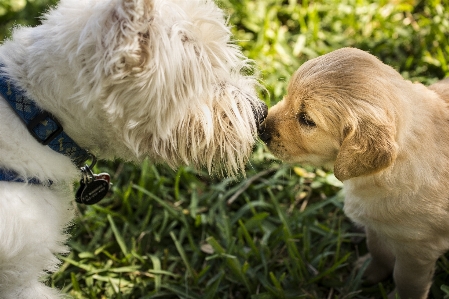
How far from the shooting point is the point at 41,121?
7.28 ft

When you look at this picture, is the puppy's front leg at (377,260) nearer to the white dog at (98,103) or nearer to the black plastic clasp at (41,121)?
A: the white dog at (98,103)

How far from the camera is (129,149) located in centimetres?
246

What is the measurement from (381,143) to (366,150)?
0.27 feet

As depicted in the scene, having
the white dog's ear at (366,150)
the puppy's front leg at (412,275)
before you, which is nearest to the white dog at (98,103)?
the white dog's ear at (366,150)

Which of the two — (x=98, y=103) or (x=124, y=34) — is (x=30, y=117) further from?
(x=124, y=34)

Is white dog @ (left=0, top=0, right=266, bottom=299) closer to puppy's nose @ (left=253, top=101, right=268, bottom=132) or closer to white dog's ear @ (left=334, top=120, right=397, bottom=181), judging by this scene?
puppy's nose @ (left=253, top=101, right=268, bottom=132)

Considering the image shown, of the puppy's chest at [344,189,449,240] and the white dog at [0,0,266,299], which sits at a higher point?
the white dog at [0,0,266,299]

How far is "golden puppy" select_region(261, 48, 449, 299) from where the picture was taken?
2.45m

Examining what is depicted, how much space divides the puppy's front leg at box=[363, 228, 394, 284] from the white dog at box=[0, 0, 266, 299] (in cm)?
122

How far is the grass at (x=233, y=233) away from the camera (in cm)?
325

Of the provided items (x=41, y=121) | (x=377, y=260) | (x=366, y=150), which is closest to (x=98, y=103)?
(x=41, y=121)

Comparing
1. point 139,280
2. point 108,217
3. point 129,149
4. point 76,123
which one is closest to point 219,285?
point 139,280

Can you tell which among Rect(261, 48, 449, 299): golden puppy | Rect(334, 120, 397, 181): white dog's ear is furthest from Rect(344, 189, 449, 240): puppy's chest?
Rect(334, 120, 397, 181): white dog's ear

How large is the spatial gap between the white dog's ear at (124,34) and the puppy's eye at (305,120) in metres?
1.08
